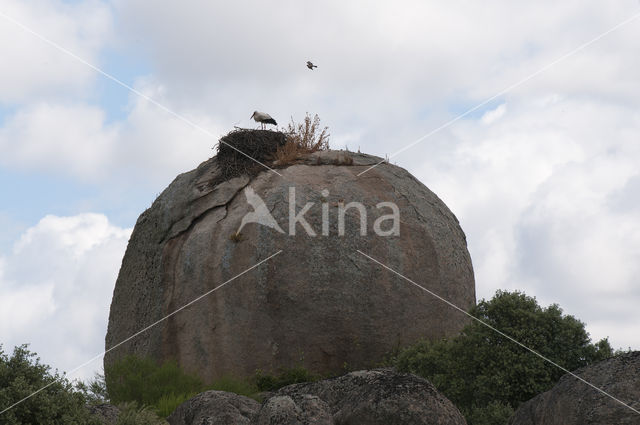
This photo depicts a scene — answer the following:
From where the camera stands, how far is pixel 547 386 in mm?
12727

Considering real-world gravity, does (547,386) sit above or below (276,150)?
below

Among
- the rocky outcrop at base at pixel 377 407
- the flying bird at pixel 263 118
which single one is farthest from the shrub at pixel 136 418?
the flying bird at pixel 263 118

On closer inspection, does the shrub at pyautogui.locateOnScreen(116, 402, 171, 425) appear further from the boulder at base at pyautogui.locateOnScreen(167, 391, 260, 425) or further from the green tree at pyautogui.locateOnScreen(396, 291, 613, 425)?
the green tree at pyautogui.locateOnScreen(396, 291, 613, 425)

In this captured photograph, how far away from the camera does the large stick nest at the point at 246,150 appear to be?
58.3 feet

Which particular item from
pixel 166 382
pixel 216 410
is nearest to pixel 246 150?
pixel 166 382

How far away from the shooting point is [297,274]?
15.5 m

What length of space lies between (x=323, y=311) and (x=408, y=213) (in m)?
3.13

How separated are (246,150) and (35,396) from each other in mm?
10340

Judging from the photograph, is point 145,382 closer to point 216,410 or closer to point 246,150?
point 216,410

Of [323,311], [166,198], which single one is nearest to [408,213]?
[323,311]

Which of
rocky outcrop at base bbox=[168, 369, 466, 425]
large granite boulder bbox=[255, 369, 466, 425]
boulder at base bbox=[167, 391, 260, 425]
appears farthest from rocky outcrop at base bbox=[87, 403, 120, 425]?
large granite boulder bbox=[255, 369, 466, 425]

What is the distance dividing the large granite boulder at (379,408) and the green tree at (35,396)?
85.0 inches

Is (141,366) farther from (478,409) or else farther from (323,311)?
(478,409)

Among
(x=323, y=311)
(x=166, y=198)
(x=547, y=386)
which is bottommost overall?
(x=547, y=386)
